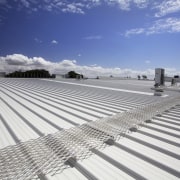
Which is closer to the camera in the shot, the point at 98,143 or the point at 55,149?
the point at 55,149

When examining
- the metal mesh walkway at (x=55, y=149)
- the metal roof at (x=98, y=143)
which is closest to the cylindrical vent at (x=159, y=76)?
the metal roof at (x=98, y=143)

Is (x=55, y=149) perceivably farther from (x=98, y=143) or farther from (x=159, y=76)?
(x=159, y=76)

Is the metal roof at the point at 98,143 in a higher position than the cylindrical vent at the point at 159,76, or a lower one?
lower

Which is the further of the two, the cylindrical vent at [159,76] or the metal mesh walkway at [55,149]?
the cylindrical vent at [159,76]

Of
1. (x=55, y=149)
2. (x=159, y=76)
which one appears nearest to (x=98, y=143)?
(x=55, y=149)

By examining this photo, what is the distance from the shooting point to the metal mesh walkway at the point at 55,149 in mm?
2279

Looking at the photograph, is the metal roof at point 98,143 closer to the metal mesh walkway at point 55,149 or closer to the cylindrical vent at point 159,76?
the metal mesh walkway at point 55,149

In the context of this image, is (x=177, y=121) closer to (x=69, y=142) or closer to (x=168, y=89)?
(x=69, y=142)

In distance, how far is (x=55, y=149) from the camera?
283 centimetres

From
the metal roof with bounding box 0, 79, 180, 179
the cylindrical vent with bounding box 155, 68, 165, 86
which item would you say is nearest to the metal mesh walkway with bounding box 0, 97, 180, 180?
the metal roof with bounding box 0, 79, 180, 179

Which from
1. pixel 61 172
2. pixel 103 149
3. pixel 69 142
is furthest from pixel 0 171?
pixel 103 149

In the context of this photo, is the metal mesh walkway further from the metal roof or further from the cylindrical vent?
the cylindrical vent

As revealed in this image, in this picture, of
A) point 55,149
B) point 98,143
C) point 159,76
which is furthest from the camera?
point 159,76

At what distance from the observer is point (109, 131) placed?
11.9 feet
